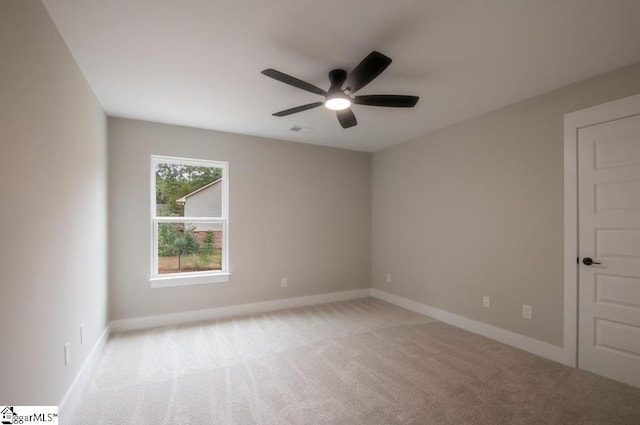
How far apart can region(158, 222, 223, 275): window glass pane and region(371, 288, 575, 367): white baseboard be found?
9.25 ft

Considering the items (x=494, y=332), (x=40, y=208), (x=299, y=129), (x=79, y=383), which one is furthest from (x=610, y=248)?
(x=79, y=383)

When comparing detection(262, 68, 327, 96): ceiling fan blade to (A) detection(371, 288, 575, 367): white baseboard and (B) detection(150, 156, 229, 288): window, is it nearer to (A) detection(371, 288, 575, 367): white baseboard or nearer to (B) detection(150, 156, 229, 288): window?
(B) detection(150, 156, 229, 288): window

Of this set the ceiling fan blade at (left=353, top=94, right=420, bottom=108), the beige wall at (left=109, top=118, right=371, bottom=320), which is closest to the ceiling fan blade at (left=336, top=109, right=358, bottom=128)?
the ceiling fan blade at (left=353, top=94, right=420, bottom=108)

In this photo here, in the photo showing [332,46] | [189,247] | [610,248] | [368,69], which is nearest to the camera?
[368,69]

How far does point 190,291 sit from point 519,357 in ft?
12.3

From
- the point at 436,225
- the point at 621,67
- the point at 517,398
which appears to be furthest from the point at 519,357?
the point at 621,67

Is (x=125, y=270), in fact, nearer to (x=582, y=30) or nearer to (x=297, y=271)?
(x=297, y=271)

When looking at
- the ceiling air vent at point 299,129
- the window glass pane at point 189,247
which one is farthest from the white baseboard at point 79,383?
the ceiling air vent at point 299,129

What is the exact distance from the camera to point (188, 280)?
386 cm

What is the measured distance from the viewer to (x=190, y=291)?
3883mm

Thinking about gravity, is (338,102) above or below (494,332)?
above

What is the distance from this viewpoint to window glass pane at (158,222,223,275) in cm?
385

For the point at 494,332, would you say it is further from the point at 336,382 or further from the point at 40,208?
the point at 40,208

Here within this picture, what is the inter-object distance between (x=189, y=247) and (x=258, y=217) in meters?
1.00
